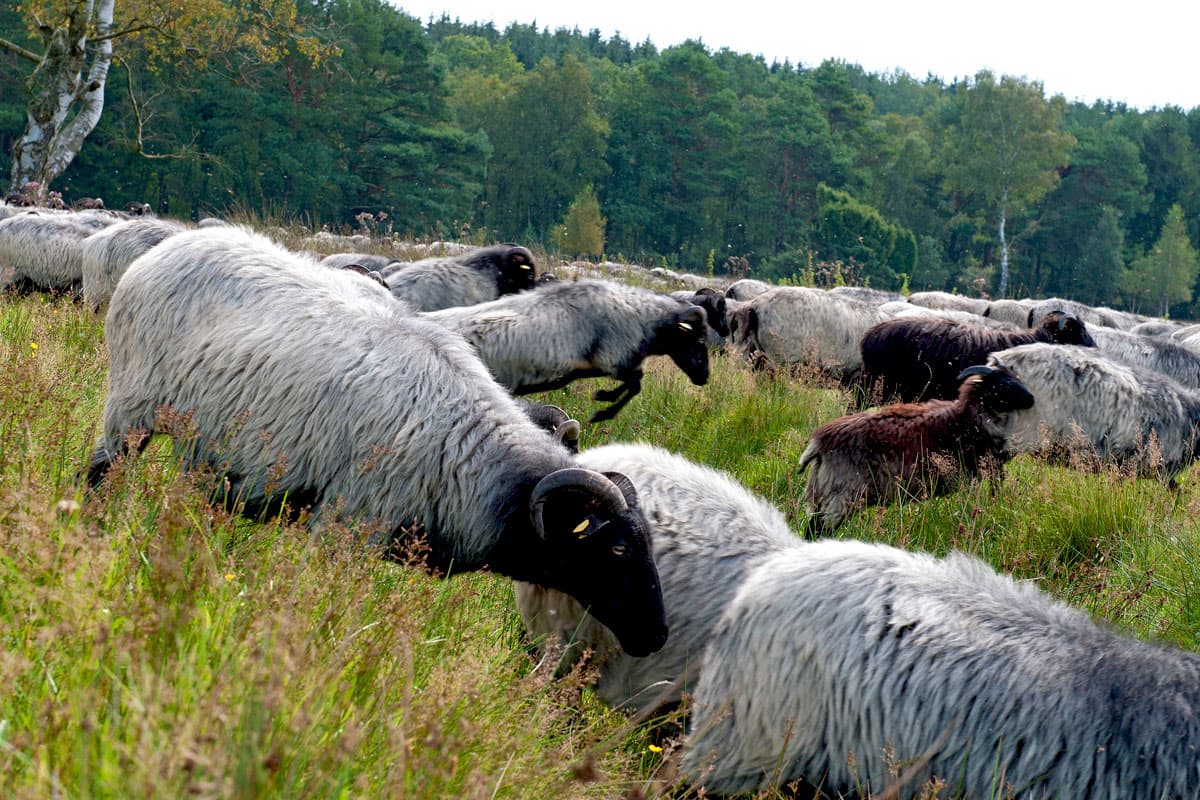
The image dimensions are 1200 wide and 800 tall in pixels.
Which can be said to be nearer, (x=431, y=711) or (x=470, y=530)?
(x=431, y=711)

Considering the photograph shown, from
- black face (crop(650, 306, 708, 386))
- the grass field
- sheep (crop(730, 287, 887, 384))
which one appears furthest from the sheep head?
sheep (crop(730, 287, 887, 384))

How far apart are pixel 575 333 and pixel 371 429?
4.66 m

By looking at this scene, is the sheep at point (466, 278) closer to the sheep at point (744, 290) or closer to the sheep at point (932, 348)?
the sheep at point (932, 348)

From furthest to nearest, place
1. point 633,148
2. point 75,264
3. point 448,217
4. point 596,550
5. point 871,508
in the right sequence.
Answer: point 633,148, point 448,217, point 75,264, point 871,508, point 596,550

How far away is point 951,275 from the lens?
8831 centimetres

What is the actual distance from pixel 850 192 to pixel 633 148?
19134mm

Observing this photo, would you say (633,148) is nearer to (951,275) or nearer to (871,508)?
(951,275)

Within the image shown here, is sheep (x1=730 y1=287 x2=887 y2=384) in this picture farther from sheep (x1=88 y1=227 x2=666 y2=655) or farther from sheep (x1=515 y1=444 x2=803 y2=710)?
sheep (x1=88 y1=227 x2=666 y2=655)

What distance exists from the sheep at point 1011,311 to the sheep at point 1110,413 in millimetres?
9883

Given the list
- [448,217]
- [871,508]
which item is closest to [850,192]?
[448,217]

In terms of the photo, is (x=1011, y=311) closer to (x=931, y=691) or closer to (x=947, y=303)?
(x=947, y=303)

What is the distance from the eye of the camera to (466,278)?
10719 mm

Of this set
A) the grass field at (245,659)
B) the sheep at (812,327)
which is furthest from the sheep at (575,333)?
the sheep at (812,327)

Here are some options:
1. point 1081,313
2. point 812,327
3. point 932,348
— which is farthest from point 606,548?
point 1081,313
